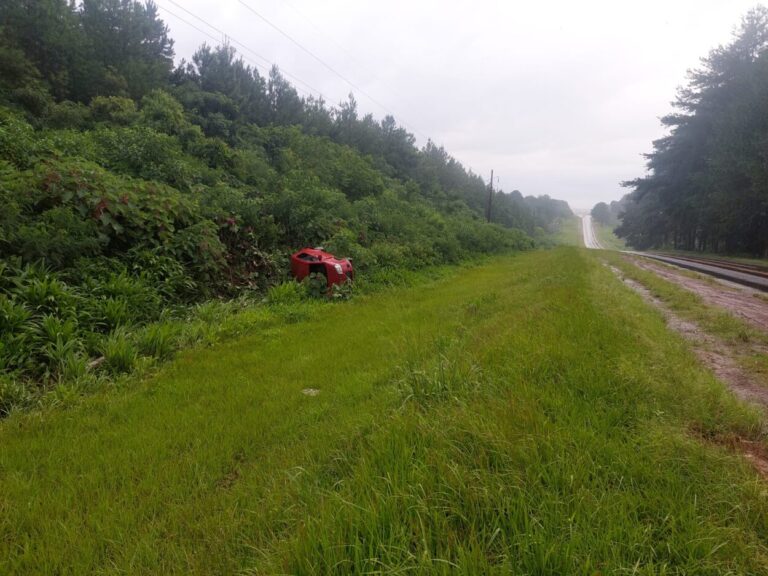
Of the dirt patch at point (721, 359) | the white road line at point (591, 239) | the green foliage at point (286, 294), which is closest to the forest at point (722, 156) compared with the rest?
the white road line at point (591, 239)

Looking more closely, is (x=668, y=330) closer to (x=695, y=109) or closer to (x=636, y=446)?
(x=636, y=446)

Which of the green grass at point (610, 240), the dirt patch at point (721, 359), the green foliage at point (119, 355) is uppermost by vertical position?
the green grass at point (610, 240)

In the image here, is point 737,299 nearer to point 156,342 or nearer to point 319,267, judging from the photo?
point 319,267

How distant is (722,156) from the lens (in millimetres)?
22484

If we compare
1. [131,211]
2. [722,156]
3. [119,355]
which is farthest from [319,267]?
[722,156]

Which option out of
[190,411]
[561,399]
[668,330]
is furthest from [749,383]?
[190,411]

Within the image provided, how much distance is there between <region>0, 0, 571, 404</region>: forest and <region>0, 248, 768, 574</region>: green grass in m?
1.73

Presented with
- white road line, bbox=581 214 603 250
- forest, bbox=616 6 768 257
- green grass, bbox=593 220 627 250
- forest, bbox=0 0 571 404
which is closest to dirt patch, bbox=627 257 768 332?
forest, bbox=0 0 571 404

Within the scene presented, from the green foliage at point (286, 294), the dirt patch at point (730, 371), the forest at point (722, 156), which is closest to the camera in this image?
the dirt patch at point (730, 371)

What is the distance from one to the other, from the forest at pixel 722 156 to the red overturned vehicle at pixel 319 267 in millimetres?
23938

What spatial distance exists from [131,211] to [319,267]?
3.86 metres

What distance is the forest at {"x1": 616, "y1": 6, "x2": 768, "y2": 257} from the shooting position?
20828 millimetres

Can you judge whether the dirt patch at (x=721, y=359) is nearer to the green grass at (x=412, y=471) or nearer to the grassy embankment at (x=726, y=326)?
the grassy embankment at (x=726, y=326)

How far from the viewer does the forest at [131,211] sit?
15.5 ft
